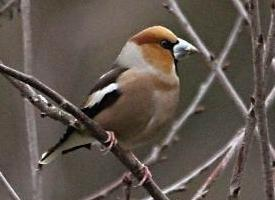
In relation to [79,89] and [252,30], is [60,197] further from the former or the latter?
[252,30]

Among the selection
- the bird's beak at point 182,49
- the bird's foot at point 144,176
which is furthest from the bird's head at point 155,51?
the bird's foot at point 144,176

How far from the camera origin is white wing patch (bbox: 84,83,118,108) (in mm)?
3143

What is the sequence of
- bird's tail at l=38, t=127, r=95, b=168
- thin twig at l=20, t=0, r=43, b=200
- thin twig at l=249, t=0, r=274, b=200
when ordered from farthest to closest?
bird's tail at l=38, t=127, r=95, b=168 → thin twig at l=20, t=0, r=43, b=200 → thin twig at l=249, t=0, r=274, b=200

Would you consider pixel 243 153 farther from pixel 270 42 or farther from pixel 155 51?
pixel 155 51

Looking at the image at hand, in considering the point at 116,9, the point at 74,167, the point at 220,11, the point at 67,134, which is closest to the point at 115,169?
the point at 74,167

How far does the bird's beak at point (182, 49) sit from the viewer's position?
326cm

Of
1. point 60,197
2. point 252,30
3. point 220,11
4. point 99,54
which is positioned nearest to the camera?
point 252,30

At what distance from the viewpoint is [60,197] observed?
21.1 ft

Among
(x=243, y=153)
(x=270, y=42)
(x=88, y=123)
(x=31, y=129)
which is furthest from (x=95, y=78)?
(x=270, y=42)

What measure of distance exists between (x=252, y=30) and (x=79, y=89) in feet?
14.1

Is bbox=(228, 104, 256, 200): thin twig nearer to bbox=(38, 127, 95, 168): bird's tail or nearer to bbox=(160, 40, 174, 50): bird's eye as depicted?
bbox=(38, 127, 95, 168): bird's tail

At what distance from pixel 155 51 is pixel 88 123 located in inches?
35.7

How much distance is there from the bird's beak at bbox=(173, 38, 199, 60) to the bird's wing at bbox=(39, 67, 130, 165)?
21cm

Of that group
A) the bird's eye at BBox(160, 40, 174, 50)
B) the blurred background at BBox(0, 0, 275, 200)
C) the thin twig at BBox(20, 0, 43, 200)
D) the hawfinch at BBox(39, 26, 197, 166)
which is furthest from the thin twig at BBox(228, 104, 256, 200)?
the blurred background at BBox(0, 0, 275, 200)
